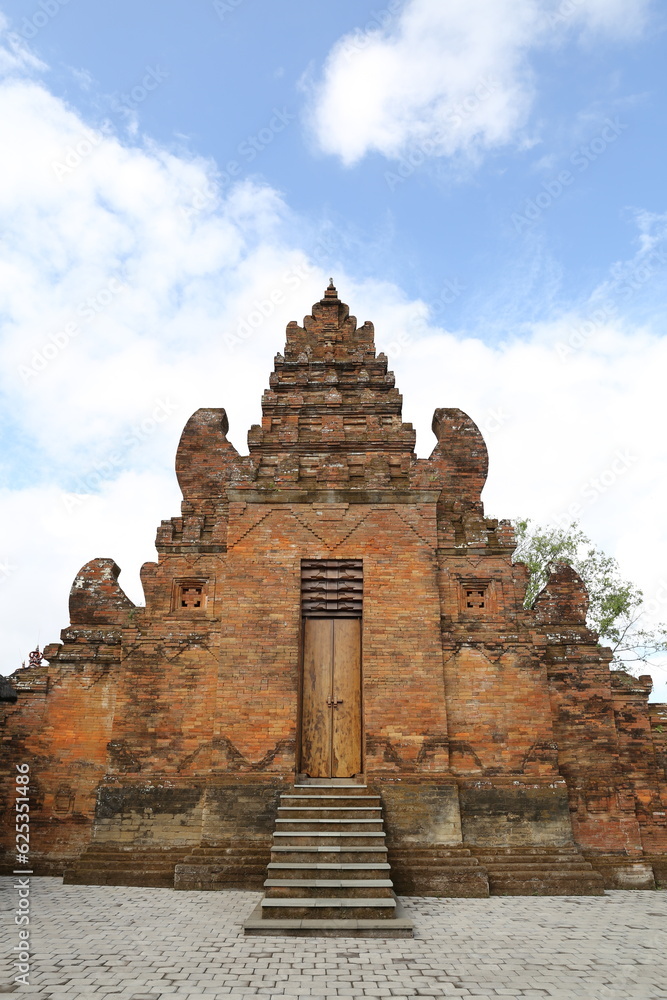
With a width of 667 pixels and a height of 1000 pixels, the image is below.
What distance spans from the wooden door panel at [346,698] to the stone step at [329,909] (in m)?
2.68

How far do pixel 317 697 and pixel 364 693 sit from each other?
0.77 metres

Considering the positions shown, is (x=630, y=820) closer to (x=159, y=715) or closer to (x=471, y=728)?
(x=471, y=728)

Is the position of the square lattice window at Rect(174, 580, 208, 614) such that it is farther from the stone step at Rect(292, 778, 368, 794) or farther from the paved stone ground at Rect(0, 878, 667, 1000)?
the paved stone ground at Rect(0, 878, 667, 1000)

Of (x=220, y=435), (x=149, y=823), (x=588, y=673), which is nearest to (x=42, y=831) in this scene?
(x=149, y=823)

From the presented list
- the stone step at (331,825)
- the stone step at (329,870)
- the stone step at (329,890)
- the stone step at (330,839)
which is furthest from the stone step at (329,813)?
the stone step at (329,890)

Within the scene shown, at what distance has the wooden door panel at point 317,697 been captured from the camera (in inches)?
389

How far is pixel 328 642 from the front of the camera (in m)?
10.5

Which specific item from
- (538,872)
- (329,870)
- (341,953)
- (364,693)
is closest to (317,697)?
(364,693)

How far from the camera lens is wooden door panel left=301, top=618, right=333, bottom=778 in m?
9.88

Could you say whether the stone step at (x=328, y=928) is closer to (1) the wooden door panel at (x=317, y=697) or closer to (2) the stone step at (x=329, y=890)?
(2) the stone step at (x=329, y=890)

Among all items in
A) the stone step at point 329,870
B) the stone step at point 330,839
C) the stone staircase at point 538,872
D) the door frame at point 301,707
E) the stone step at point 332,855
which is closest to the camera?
the stone step at point 329,870

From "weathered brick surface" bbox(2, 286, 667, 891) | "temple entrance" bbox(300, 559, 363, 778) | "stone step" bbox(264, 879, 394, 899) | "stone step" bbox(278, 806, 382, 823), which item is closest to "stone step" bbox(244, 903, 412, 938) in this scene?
"stone step" bbox(264, 879, 394, 899)

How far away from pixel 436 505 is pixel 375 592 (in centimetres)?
184

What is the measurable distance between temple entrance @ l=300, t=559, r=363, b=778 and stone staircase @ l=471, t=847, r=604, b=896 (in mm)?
2224
